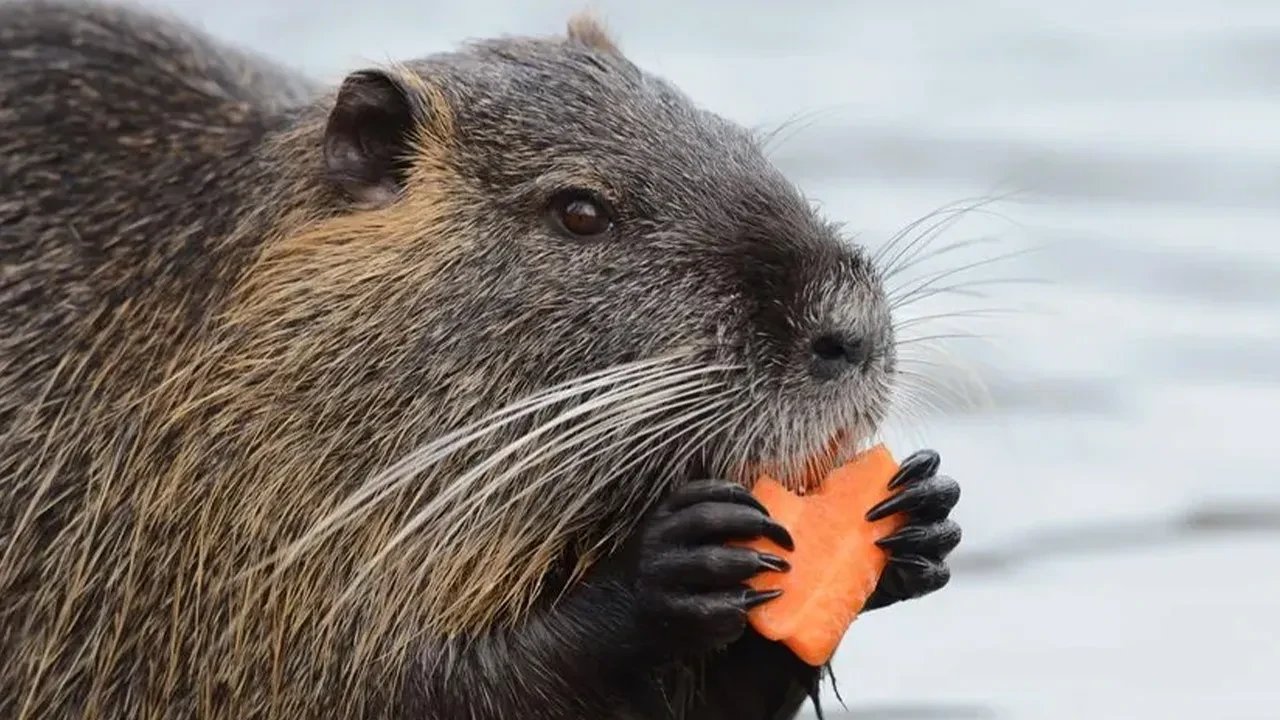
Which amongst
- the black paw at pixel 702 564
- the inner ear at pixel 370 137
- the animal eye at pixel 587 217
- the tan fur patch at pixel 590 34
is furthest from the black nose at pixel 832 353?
the tan fur patch at pixel 590 34

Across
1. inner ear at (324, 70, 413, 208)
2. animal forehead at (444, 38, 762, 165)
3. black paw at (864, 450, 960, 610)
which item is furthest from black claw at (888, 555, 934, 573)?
inner ear at (324, 70, 413, 208)

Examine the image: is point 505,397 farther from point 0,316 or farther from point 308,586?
point 0,316

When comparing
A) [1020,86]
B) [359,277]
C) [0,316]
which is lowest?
[0,316]

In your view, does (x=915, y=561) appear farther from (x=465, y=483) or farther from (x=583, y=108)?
(x=583, y=108)

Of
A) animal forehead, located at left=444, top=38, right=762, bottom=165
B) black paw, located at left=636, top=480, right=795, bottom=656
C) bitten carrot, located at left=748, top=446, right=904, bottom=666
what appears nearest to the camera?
black paw, located at left=636, top=480, right=795, bottom=656

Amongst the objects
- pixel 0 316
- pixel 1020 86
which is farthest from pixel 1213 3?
pixel 0 316

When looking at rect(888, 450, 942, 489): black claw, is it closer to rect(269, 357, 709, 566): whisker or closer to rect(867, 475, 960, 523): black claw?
rect(867, 475, 960, 523): black claw

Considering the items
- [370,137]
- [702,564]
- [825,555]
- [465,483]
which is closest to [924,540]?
[825,555]

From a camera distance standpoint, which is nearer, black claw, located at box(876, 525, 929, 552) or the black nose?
the black nose
